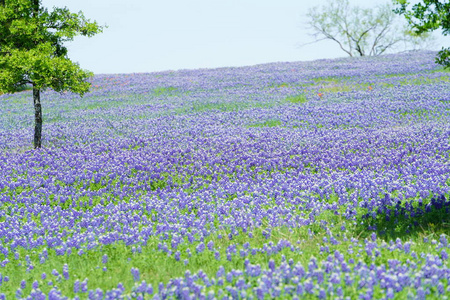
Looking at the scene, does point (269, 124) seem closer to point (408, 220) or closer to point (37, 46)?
point (37, 46)

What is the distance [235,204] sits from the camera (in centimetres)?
896

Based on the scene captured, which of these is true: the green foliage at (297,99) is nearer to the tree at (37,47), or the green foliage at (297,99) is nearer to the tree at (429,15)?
the tree at (37,47)

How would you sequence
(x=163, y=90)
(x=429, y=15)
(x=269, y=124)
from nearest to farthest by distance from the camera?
(x=429, y=15), (x=269, y=124), (x=163, y=90)

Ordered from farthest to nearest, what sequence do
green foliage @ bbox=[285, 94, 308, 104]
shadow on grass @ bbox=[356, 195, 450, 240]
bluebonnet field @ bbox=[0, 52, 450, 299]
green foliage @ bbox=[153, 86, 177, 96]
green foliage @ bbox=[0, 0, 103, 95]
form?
green foliage @ bbox=[153, 86, 177, 96], green foliage @ bbox=[285, 94, 308, 104], green foliage @ bbox=[0, 0, 103, 95], shadow on grass @ bbox=[356, 195, 450, 240], bluebonnet field @ bbox=[0, 52, 450, 299]

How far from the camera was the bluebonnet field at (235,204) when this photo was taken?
5.26m

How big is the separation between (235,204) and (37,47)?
A: 1024 centimetres

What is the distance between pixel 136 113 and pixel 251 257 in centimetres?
1821

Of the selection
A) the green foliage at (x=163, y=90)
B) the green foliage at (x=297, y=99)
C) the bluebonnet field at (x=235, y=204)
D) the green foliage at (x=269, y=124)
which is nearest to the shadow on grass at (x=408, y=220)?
the bluebonnet field at (x=235, y=204)

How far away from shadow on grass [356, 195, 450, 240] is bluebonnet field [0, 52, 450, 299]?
0.03 meters

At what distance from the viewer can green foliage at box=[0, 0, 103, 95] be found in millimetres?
14797

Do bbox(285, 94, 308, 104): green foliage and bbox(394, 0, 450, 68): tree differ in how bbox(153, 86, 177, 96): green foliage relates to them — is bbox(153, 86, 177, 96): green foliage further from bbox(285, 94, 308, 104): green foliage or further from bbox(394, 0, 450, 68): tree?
bbox(394, 0, 450, 68): tree

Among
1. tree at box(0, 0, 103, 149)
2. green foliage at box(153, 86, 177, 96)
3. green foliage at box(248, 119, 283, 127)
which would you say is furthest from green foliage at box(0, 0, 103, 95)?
green foliage at box(153, 86, 177, 96)

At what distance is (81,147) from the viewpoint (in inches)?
623

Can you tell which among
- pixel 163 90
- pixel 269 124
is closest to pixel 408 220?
pixel 269 124
